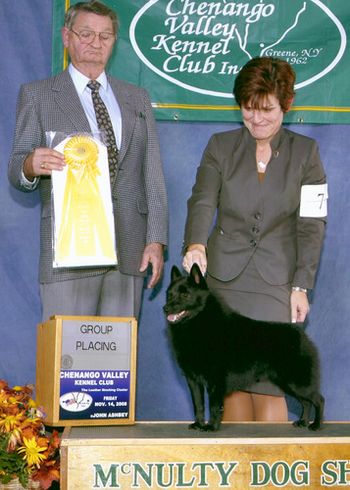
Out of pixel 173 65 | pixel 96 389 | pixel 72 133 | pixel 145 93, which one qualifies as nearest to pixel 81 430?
pixel 96 389

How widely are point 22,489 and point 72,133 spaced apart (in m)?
1.12

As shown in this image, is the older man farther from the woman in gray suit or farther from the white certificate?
the white certificate

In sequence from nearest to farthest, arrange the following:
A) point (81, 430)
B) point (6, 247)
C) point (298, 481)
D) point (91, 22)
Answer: point (298, 481), point (81, 430), point (91, 22), point (6, 247)

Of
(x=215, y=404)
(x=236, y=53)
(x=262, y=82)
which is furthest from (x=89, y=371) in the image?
(x=236, y=53)

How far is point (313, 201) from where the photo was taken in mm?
2629

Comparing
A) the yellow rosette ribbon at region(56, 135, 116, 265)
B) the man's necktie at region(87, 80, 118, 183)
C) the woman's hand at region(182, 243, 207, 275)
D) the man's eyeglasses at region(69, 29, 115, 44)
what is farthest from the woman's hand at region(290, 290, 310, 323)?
the man's eyeglasses at region(69, 29, 115, 44)

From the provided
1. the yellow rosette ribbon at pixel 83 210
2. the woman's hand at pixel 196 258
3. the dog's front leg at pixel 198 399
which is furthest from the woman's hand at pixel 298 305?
the yellow rosette ribbon at pixel 83 210

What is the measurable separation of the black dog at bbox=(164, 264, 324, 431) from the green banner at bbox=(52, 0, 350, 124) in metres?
1.35

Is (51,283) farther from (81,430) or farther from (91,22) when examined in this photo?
(91,22)

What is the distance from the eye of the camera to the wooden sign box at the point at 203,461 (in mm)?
2117

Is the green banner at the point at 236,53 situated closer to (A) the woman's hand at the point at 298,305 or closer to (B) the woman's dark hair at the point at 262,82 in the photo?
(B) the woman's dark hair at the point at 262,82

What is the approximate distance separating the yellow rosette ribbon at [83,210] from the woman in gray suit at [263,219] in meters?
0.28

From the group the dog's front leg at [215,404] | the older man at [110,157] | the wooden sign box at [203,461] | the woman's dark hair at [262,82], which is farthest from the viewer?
the older man at [110,157]

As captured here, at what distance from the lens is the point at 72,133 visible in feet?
8.96
